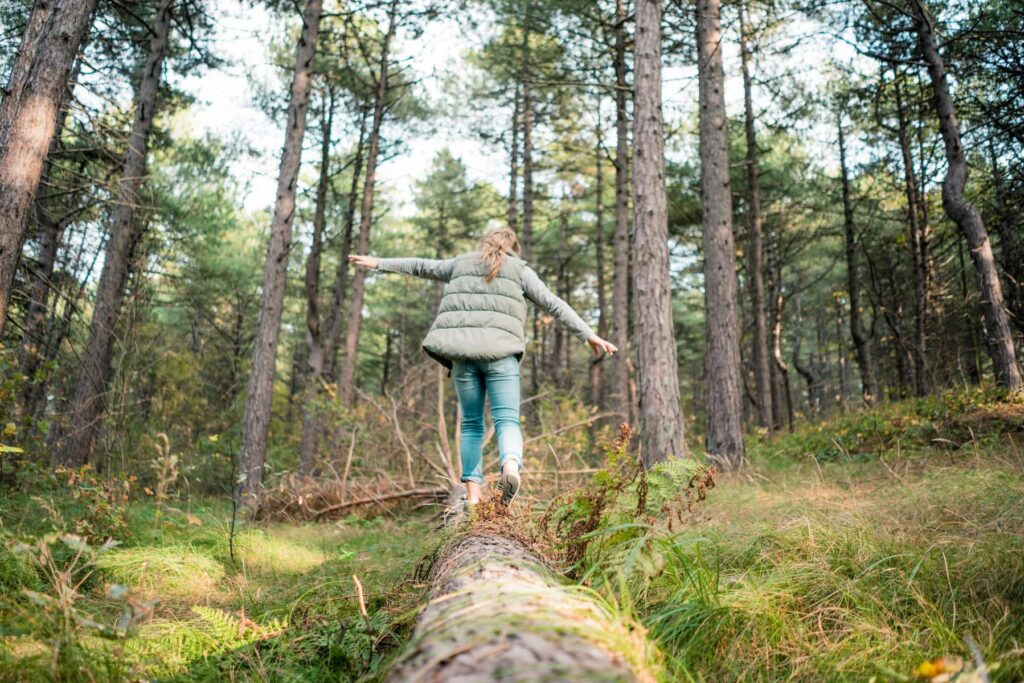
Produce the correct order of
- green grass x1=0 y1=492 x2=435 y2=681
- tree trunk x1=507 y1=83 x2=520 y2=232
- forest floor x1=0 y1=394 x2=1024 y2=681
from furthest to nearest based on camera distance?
tree trunk x1=507 y1=83 x2=520 y2=232 → green grass x1=0 y1=492 x2=435 y2=681 → forest floor x1=0 y1=394 x2=1024 y2=681

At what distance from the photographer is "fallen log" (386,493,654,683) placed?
48.3 inches

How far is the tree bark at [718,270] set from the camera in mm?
8227

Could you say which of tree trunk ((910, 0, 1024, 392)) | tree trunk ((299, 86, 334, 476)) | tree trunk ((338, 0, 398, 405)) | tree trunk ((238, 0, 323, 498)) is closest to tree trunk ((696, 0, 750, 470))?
tree trunk ((910, 0, 1024, 392))

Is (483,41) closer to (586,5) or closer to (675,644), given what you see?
(586,5)

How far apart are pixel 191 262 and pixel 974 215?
17241 millimetres

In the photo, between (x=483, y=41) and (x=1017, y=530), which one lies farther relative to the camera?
(x=483, y=41)

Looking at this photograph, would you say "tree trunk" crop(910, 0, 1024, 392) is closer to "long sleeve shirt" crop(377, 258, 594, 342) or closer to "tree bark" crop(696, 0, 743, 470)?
"tree bark" crop(696, 0, 743, 470)

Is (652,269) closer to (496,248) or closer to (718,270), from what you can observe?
(496,248)

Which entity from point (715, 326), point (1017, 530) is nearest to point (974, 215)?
point (715, 326)

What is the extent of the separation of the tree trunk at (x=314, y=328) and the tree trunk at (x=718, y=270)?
21.0ft

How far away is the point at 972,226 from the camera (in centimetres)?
786

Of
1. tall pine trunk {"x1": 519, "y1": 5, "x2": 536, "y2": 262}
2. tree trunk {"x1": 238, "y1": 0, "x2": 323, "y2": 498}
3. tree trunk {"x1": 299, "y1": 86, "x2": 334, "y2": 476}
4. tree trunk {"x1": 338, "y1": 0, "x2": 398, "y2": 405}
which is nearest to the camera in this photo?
tree trunk {"x1": 238, "y1": 0, "x2": 323, "y2": 498}

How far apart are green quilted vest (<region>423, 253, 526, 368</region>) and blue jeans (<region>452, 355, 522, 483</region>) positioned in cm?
11

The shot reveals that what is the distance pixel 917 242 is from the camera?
41.3 feet
